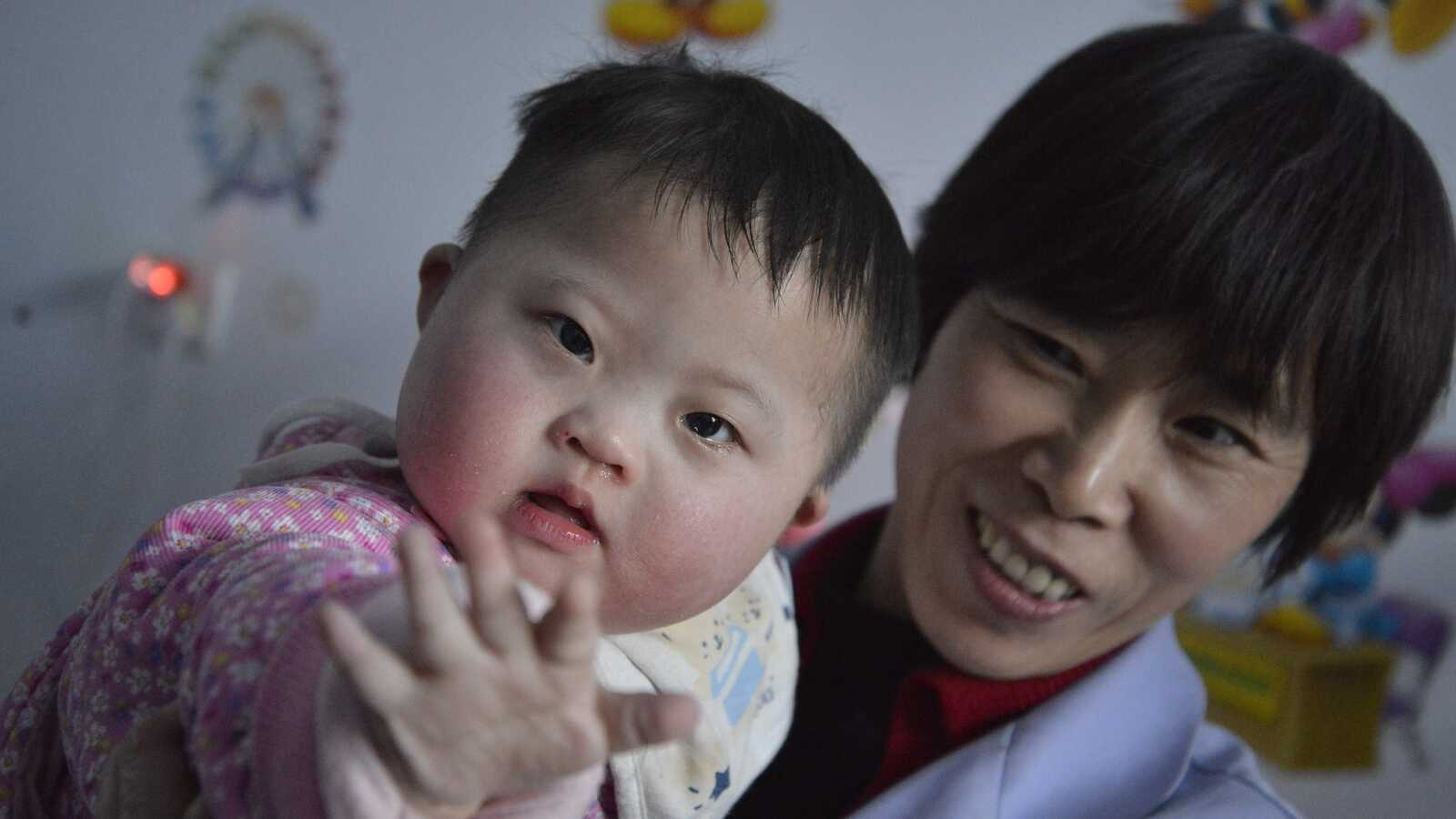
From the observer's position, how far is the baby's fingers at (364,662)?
0.46m

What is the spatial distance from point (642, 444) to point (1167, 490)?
1.85ft

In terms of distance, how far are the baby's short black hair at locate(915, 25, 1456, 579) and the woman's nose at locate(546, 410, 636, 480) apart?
1.72 feet

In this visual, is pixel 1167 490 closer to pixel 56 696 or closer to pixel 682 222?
pixel 682 222

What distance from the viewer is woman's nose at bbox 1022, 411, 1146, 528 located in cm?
102

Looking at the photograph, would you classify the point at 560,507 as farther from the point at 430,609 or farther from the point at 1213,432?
the point at 1213,432

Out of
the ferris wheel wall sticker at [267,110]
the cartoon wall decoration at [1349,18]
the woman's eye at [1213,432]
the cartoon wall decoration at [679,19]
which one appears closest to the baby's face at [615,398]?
the woman's eye at [1213,432]

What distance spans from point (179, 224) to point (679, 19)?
31.6 inches

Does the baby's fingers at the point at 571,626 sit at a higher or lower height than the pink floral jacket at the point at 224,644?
higher

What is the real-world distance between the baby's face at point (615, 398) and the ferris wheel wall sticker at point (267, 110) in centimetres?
89

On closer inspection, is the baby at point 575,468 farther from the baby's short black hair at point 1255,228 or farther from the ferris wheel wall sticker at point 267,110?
the ferris wheel wall sticker at point 267,110

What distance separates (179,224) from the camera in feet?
5.09

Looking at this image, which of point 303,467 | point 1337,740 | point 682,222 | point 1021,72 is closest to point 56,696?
point 303,467

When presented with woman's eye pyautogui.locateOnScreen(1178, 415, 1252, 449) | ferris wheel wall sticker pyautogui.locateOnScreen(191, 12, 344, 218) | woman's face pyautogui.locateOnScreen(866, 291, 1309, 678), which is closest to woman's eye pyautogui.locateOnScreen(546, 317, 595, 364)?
woman's face pyautogui.locateOnScreen(866, 291, 1309, 678)

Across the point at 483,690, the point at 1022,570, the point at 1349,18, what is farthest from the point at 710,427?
the point at 1349,18
